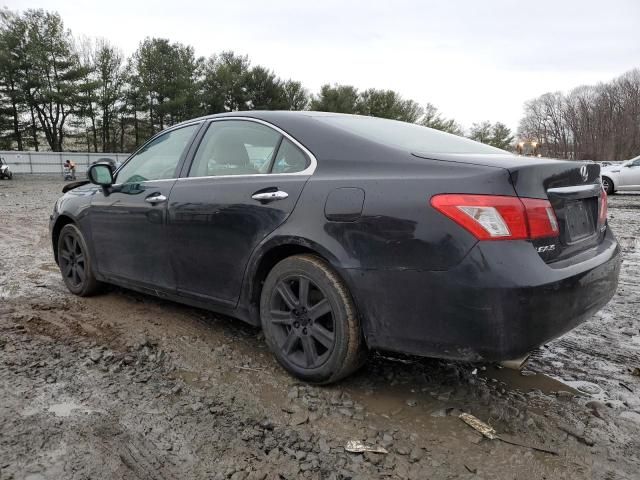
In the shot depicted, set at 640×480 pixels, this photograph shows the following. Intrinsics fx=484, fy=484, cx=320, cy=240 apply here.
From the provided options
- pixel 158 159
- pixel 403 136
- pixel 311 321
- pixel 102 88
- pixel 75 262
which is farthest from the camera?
pixel 102 88

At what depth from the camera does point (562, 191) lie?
2281 millimetres

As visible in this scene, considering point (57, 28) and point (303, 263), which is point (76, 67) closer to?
point (57, 28)

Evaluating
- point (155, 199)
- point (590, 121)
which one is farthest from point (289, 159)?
point (590, 121)

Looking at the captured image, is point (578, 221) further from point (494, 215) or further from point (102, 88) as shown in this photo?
point (102, 88)

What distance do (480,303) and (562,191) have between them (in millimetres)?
738

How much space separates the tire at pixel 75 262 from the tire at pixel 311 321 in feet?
7.09

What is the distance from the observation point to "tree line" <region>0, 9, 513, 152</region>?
3975cm

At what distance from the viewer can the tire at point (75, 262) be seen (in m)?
4.18

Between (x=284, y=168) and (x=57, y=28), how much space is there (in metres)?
47.7

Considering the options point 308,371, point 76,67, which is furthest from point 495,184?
point 76,67

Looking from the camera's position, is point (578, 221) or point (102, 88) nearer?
point (578, 221)

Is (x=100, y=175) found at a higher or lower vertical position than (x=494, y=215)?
higher

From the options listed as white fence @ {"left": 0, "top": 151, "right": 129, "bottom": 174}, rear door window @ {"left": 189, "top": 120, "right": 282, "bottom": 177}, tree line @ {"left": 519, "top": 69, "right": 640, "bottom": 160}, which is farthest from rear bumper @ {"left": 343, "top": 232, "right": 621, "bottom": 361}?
tree line @ {"left": 519, "top": 69, "right": 640, "bottom": 160}

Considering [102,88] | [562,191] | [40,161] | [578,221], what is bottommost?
[578,221]
